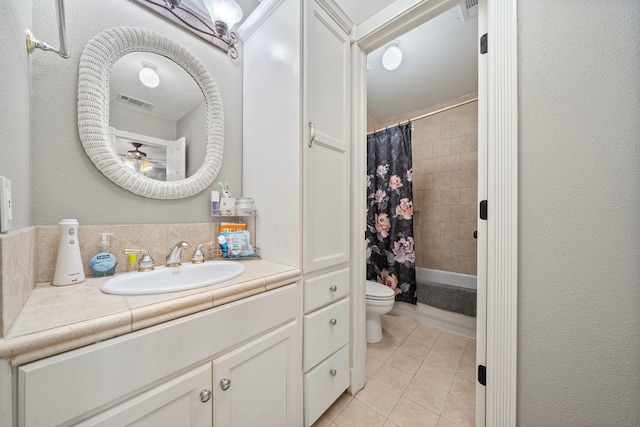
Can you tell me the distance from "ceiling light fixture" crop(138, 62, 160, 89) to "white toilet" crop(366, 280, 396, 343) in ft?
5.99

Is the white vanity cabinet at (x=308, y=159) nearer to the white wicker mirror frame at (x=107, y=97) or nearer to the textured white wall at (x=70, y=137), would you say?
the white wicker mirror frame at (x=107, y=97)

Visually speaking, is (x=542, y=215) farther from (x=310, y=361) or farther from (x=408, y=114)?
(x=408, y=114)

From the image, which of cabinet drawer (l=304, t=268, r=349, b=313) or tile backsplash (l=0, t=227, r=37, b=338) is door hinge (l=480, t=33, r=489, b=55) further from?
tile backsplash (l=0, t=227, r=37, b=338)

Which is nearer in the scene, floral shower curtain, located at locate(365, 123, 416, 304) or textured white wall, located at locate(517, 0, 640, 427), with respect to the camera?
textured white wall, located at locate(517, 0, 640, 427)

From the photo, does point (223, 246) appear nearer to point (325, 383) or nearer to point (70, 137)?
point (70, 137)

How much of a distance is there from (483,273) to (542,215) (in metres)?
0.31

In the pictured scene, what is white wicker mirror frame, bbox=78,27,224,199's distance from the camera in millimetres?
834

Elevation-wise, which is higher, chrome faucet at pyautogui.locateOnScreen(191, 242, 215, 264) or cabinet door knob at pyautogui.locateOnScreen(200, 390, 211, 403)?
chrome faucet at pyautogui.locateOnScreen(191, 242, 215, 264)

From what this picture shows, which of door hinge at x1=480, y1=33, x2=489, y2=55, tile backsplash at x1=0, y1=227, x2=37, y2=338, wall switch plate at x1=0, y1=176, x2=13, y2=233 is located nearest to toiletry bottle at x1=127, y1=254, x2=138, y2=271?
tile backsplash at x1=0, y1=227, x2=37, y2=338

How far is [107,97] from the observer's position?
0.89 metres

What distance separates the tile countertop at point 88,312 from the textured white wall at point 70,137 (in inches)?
11.2

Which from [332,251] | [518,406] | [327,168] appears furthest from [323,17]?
[518,406]

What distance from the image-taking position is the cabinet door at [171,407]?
1.63ft

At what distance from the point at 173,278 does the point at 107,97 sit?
2.60 feet
